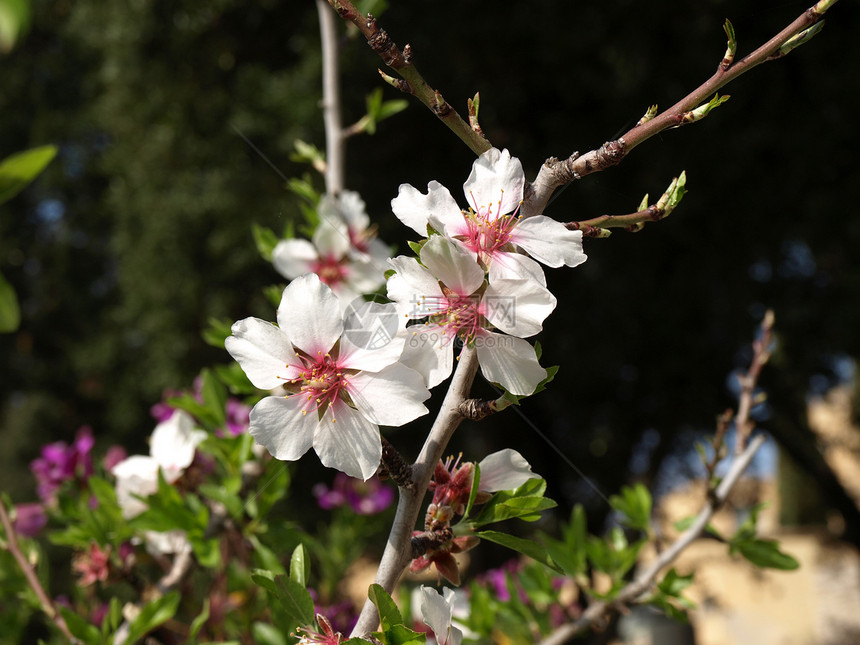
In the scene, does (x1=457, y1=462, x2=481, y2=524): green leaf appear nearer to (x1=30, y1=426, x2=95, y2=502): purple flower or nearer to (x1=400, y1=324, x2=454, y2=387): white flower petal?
(x1=400, y1=324, x2=454, y2=387): white flower petal

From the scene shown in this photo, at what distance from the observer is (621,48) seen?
15.3ft

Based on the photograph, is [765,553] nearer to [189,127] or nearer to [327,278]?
[327,278]

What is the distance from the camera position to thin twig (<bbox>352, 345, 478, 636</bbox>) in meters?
0.69

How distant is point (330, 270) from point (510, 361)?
2.55ft

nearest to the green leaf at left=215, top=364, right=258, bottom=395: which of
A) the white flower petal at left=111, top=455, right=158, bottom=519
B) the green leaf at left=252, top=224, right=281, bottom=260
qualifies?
the white flower petal at left=111, top=455, right=158, bottom=519

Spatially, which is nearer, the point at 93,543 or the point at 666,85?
the point at 93,543

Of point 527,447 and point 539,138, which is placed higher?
point 539,138

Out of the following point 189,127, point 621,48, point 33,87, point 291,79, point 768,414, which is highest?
point 33,87

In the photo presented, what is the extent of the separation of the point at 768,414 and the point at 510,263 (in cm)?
600

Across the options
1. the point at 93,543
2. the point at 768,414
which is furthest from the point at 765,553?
the point at 768,414

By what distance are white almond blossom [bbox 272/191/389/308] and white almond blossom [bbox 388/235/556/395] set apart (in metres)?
0.65

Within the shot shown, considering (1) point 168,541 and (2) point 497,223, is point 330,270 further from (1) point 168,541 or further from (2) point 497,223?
(2) point 497,223

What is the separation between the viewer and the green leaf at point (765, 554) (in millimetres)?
1341

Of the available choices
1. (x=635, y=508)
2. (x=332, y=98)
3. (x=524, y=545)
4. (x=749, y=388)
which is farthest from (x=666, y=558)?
(x=332, y=98)
